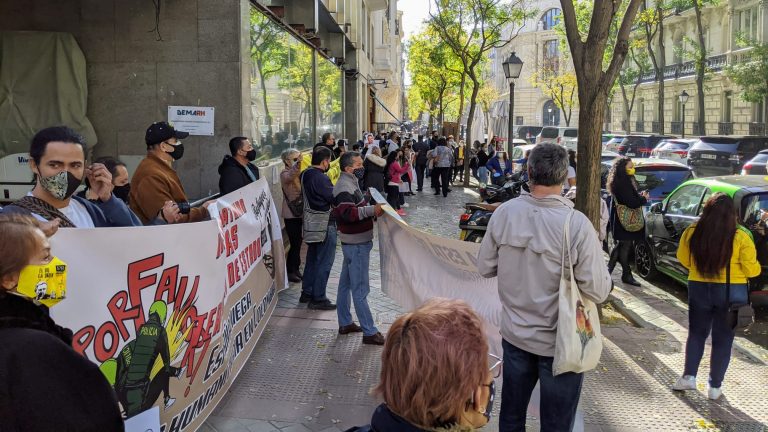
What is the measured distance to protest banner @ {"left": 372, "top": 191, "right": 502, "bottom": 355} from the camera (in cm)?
511

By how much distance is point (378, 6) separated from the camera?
3198 cm

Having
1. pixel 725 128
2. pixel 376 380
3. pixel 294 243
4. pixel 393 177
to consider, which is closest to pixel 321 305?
pixel 294 243

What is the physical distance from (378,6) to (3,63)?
2505 centimetres

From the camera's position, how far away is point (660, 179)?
13062mm

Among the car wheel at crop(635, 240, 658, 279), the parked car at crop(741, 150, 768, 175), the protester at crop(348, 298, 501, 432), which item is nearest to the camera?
the protester at crop(348, 298, 501, 432)

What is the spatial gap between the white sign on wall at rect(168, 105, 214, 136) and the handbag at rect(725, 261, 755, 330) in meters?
6.28

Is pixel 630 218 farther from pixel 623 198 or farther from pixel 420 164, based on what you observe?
pixel 420 164

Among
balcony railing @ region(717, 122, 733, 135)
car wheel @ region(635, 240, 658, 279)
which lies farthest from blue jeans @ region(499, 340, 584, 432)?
balcony railing @ region(717, 122, 733, 135)

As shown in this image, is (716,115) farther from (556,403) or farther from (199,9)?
(556,403)

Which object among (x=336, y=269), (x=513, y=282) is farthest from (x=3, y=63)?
(x=513, y=282)

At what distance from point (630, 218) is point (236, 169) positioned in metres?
5.25

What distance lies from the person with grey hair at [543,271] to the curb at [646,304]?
3837 mm

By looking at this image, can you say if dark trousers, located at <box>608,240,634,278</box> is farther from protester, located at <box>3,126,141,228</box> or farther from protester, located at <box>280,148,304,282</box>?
protester, located at <box>3,126,141,228</box>

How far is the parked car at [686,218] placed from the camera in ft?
25.6
